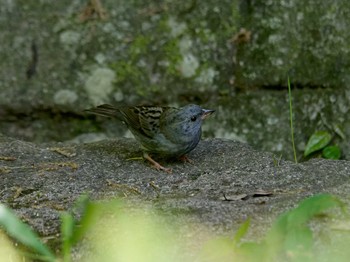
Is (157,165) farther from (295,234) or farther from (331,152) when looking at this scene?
(295,234)

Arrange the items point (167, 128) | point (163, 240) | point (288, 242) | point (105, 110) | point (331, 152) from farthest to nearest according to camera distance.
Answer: point (331, 152) < point (105, 110) < point (167, 128) < point (163, 240) < point (288, 242)

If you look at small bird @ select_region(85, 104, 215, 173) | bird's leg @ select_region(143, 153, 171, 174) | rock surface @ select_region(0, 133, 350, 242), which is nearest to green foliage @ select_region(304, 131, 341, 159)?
rock surface @ select_region(0, 133, 350, 242)

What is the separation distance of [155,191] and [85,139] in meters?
1.87

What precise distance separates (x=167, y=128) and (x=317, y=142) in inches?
51.8

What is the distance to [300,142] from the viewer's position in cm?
618

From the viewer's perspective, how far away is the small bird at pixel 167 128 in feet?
17.5

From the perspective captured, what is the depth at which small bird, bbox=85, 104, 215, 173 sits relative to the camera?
210 inches

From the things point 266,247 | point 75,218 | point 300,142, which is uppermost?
point 266,247

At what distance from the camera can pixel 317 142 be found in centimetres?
614

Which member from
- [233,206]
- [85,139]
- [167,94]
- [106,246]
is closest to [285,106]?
[167,94]

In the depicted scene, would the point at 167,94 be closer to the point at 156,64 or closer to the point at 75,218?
the point at 156,64

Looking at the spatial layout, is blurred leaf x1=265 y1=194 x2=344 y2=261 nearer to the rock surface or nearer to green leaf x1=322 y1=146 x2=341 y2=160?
the rock surface

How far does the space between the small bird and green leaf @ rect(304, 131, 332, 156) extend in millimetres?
1018

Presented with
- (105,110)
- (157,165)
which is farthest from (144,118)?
(157,165)
